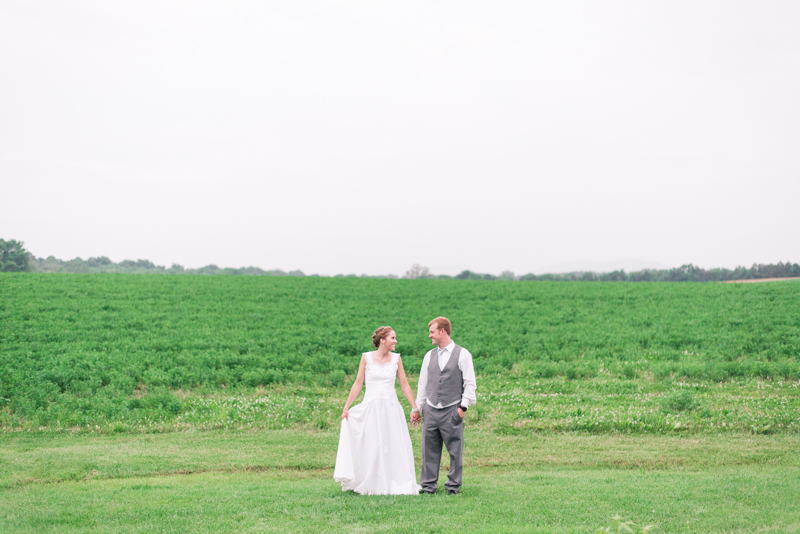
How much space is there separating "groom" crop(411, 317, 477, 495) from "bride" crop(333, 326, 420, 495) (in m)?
0.24

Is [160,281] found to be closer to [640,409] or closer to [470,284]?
[470,284]

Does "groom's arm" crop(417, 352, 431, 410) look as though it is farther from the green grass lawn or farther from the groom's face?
the green grass lawn

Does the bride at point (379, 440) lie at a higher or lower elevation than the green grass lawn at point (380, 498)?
higher

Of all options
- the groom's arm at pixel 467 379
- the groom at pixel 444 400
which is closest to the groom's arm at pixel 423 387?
the groom at pixel 444 400

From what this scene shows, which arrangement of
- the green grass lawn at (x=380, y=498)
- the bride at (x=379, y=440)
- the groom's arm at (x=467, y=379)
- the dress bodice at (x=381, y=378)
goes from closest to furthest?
the green grass lawn at (x=380, y=498)
the groom's arm at (x=467, y=379)
the bride at (x=379, y=440)
the dress bodice at (x=381, y=378)

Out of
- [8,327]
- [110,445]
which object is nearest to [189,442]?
[110,445]

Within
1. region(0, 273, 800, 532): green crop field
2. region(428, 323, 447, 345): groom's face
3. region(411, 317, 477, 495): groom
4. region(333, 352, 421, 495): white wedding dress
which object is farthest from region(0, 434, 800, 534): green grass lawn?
region(428, 323, 447, 345): groom's face

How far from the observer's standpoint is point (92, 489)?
9.88m

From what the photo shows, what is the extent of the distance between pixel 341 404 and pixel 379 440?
860cm

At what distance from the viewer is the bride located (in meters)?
8.68

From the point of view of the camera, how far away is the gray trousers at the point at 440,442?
337 inches

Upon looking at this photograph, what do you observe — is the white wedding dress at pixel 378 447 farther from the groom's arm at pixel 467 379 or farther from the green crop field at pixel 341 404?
the groom's arm at pixel 467 379

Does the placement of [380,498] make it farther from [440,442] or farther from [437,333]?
[437,333]

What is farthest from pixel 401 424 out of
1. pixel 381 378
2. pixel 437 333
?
pixel 437 333
